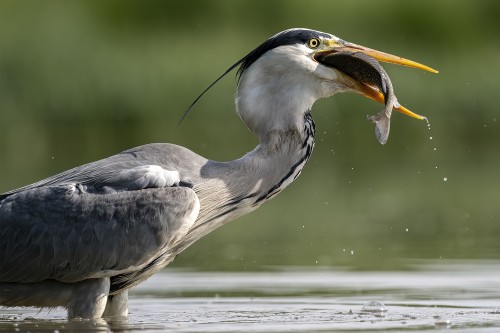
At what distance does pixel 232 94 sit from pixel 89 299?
13592 millimetres

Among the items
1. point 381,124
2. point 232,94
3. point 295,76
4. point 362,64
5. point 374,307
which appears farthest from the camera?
point 232,94

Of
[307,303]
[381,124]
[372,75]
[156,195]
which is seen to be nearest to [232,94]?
[307,303]

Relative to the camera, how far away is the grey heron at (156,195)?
845 cm

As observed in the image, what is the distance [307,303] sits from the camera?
9555mm

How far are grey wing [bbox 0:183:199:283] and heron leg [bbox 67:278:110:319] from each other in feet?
0.33

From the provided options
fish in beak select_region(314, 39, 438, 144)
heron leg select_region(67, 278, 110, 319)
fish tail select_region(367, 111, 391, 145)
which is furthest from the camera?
fish in beak select_region(314, 39, 438, 144)

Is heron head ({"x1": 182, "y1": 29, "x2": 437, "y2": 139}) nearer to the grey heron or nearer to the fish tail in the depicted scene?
the grey heron

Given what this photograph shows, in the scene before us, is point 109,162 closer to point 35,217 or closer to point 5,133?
point 35,217

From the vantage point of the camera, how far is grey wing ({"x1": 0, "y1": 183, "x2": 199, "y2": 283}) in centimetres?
842

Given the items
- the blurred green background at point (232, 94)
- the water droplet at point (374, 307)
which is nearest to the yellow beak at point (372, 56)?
the water droplet at point (374, 307)

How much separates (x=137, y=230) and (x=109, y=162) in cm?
64

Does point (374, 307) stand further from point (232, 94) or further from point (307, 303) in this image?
point (232, 94)

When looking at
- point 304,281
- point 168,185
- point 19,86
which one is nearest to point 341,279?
point 304,281

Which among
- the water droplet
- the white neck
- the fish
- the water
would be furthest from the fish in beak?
the water
